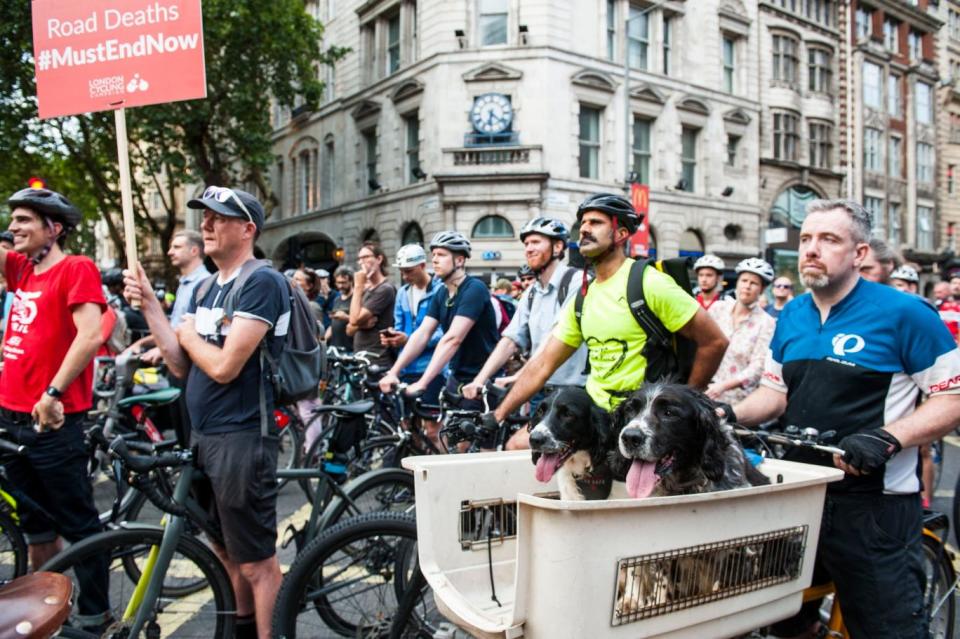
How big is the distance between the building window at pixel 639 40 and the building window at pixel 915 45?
→ 72.5ft

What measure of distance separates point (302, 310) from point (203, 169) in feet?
78.3

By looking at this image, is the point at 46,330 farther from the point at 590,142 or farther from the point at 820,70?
the point at 820,70

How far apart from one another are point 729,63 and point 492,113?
11.5 meters

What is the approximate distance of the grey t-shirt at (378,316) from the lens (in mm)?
7336

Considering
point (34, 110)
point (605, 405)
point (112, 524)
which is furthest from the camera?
point (34, 110)

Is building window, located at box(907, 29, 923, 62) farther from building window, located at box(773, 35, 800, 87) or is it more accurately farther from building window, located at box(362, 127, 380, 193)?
building window, located at box(362, 127, 380, 193)

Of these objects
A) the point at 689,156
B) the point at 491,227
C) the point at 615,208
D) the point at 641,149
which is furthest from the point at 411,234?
the point at 615,208

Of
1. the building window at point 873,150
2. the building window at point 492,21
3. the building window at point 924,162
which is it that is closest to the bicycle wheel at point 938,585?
the building window at point 492,21

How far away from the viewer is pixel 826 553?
2682mm

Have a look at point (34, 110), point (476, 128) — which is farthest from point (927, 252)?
point (34, 110)

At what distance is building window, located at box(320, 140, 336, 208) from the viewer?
30406 millimetres

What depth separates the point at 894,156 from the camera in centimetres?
3844

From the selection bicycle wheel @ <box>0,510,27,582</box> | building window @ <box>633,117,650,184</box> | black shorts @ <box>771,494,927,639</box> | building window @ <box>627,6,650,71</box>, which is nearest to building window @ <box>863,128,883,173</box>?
building window @ <box>633,117,650,184</box>

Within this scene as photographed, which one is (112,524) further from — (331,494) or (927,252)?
(927,252)
